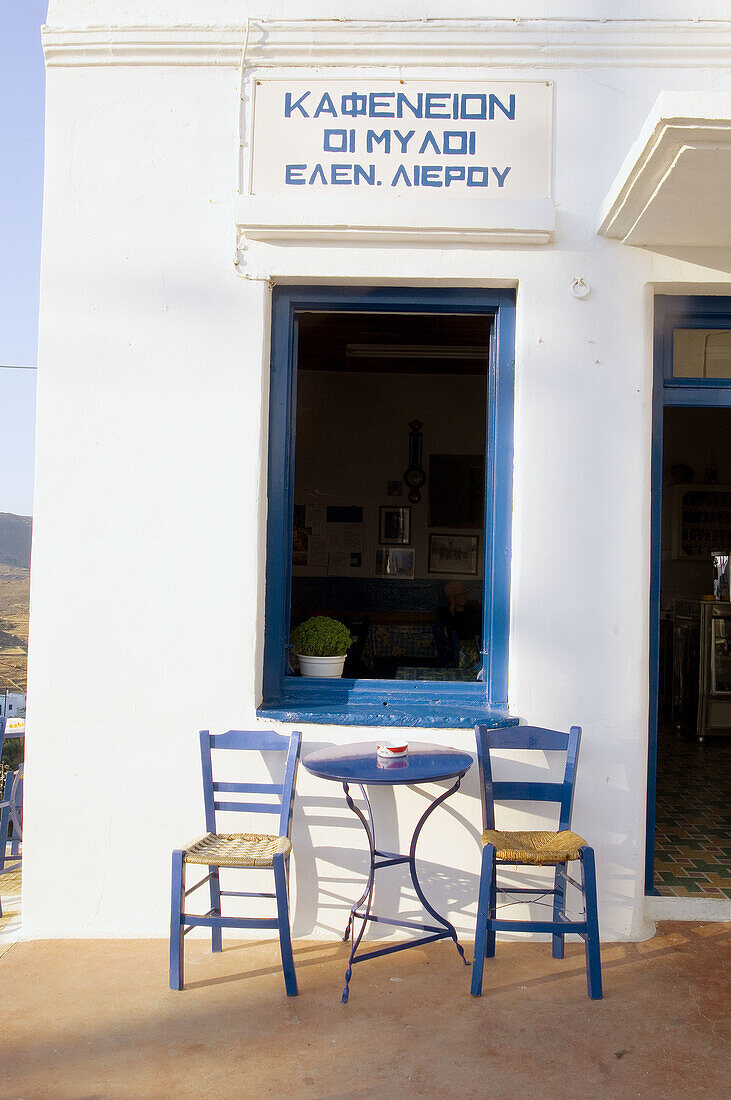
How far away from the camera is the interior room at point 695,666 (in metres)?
4.71

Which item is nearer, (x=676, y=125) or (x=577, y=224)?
(x=676, y=125)

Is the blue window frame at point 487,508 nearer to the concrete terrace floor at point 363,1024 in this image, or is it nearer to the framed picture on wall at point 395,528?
the concrete terrace floor at point 363,1024

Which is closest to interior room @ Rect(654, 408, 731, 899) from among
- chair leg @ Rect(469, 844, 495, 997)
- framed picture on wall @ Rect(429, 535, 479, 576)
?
chair leg @ Rect(469, 844, 495, 997)

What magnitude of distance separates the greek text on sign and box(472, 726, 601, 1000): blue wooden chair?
235 cm

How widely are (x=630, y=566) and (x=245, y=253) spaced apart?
2169 millimetres

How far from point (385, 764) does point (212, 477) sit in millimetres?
1445

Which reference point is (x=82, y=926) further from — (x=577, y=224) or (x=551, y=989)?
(x=577, y=224)

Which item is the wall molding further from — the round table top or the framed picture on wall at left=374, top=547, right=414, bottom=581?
the framed picture on wall at left=374, top=547, right=414, bottom=581

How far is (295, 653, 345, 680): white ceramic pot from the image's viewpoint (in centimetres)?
402

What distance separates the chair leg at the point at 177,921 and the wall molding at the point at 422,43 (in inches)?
133

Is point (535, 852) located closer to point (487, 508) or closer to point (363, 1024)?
point (363, 1024)

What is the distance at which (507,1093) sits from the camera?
2.60 metres

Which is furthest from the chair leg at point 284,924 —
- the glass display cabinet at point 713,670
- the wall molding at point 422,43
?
the glass display cabinet at point 713,670

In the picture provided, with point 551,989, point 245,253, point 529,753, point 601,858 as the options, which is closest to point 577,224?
point 245,253
